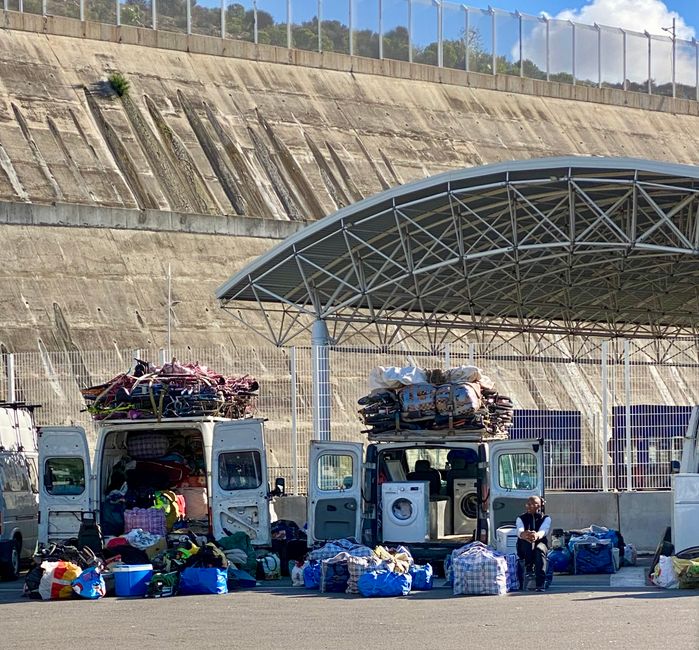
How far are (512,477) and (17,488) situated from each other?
6.83 m

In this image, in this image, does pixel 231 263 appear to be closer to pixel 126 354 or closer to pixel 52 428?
pixel 126 354

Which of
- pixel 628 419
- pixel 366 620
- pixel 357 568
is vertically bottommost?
pixel 366 620

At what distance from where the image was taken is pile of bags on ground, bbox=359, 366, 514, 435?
20719 mm

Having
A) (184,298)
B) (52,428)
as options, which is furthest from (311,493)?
(184,298)

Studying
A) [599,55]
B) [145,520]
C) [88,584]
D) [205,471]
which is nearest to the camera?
[88,584]

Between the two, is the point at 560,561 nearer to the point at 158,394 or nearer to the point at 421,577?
the point at 421,577

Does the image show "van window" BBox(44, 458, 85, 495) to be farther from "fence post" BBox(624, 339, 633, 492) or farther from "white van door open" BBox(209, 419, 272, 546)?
"fence post" BBox(624, 339, 633, 492)

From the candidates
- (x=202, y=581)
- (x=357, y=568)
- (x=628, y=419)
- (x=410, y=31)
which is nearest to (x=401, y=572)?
(x=357, y=568)

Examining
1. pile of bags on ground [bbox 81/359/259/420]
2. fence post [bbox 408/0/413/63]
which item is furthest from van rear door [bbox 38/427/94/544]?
fence post [bbox 408/0/413/63]

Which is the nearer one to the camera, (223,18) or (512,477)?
(512,477)

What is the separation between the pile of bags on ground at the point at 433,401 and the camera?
20719mm

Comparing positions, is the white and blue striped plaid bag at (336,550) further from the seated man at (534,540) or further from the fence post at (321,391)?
the fence post at (321,391)

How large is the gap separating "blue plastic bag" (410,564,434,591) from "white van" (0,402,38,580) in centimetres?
582

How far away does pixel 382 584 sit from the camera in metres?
17.8
